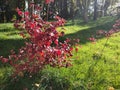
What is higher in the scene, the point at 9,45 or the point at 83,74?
the point at 9,45

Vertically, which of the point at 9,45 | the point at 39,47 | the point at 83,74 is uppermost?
the point at 39,47

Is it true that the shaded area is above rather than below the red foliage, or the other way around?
below

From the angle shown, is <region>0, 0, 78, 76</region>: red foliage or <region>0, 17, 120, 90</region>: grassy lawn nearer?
<region>0, 0, 78, 76</region>: red foliage

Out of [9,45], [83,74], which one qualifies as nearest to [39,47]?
[83,74]

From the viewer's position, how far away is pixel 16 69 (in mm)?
6930

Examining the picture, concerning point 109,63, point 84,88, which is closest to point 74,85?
point 84,88

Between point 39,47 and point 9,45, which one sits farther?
point 9,45

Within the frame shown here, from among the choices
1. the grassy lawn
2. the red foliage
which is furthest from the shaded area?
the red foliage

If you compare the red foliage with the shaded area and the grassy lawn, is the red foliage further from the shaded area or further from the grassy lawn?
the shaded area

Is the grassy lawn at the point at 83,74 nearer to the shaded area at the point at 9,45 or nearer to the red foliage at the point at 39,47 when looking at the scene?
the shaded area at the point at 9,45

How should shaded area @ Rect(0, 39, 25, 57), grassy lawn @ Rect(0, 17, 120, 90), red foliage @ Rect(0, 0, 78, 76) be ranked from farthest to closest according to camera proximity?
shaded area @ Rect(0, 39, 25, 57)
grassy lawn @ Rect(0, 17, 120, 90)
red foliage @ Rect(0, 0, 78, 76)

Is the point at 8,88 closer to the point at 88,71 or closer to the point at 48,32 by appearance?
the point at 48,32

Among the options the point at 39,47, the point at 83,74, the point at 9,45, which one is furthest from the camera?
the point at 9,45

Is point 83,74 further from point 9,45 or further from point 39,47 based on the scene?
point 9,45
